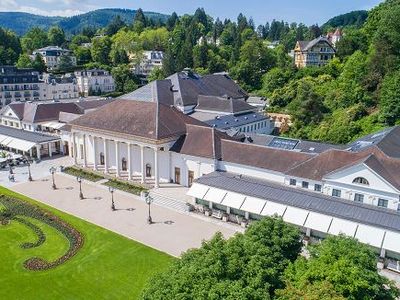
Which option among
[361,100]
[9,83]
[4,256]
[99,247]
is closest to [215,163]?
[99,247]

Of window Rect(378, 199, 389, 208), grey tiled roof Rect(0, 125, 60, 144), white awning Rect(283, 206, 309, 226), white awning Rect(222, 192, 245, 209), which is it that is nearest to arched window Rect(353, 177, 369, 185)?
window Rect(378, 199, 389, 208)

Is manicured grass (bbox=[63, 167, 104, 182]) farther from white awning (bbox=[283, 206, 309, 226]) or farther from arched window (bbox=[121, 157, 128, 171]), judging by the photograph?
white awning (bbox=[283, 206, 309, 226])

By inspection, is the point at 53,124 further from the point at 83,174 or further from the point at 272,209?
the point at 272,209

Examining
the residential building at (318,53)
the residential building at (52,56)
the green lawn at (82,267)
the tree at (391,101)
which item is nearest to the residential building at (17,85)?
the residential building at (52,56)

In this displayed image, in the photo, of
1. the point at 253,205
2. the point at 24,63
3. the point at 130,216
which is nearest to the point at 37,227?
the point at 130,216

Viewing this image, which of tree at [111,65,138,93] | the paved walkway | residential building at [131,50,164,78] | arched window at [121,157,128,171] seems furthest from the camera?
residential building at [131,50,164,78]
